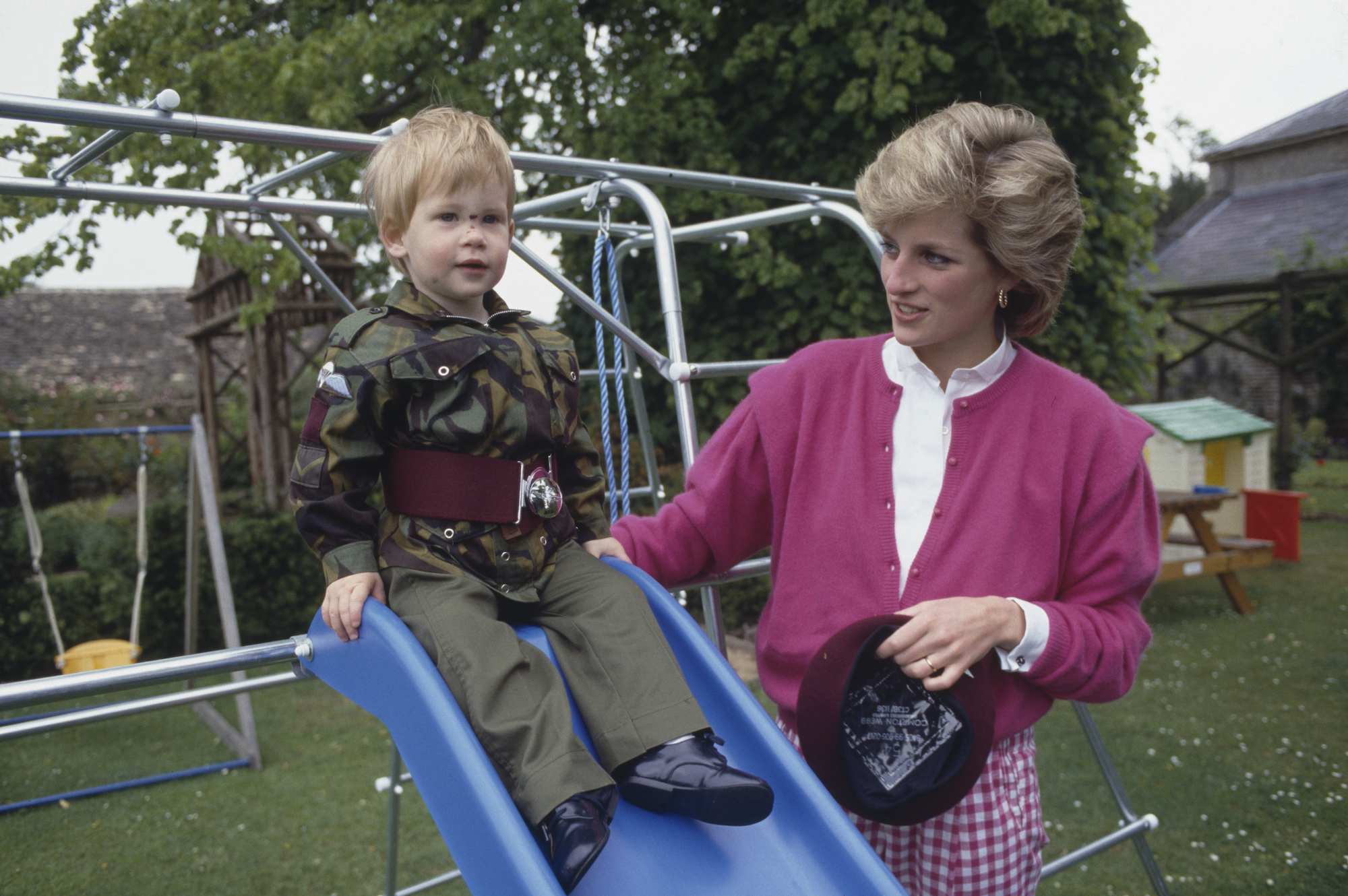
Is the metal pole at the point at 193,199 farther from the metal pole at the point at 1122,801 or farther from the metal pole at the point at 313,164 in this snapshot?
the metal pole at the point at 1122,801

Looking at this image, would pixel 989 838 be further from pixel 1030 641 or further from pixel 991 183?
pixel 991 183

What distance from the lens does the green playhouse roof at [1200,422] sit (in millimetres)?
6867

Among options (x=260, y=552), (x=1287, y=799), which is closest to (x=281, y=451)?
(x=260, y=552)

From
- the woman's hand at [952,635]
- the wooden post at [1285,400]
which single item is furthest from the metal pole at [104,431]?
the wooden post at [1285,400]

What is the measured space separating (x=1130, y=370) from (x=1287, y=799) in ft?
11.5

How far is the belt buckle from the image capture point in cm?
139

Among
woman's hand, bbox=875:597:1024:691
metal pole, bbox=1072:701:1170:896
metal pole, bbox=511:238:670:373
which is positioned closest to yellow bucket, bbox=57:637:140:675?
metal pole, bbox=511:238:670:373

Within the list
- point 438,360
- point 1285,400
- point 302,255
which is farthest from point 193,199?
point 1285,400

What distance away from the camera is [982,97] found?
5.90m

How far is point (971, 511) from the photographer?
130cm

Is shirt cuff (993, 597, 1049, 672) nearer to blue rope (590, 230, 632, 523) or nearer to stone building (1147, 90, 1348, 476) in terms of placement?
blue rope (590, 230, 632, 523)

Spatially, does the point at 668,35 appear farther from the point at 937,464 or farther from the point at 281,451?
the point at 937,464

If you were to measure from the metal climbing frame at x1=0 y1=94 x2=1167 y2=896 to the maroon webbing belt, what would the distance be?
45 centimetres

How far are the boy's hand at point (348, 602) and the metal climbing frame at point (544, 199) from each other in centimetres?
58
